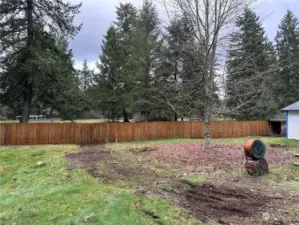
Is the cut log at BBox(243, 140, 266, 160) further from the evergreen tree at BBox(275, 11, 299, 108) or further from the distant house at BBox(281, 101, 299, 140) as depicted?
the evergreen tree at BBox(275, 11, 299, 108)

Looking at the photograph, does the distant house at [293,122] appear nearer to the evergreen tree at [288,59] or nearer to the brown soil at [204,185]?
the brown soil at [204,185]

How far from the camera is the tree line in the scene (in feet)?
36.7

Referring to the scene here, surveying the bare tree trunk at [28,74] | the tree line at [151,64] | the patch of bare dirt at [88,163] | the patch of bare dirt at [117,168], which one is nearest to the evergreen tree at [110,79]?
the tree line at [151,64]

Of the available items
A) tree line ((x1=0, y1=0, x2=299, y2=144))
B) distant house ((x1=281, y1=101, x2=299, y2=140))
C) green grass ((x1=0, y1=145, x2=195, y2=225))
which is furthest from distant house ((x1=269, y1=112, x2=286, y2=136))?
green grass ((x1=0, y1=145, x2=195, y2=225))

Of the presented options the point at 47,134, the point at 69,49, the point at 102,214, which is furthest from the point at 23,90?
the point at 69,49

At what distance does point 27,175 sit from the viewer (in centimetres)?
771

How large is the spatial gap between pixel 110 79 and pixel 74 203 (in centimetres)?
1988

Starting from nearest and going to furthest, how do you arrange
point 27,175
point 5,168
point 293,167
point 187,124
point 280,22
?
point 27,175 < point 293,167 < point 5,168 < point 187,124 < point 280,22

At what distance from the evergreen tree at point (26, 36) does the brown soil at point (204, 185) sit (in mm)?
8206

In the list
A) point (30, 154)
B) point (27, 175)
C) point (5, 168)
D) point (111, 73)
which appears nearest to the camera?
point (27, 175)

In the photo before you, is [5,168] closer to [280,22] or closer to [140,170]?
[140,170]

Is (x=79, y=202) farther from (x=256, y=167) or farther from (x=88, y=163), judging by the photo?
(x=256, y=167)

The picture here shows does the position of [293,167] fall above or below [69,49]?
below

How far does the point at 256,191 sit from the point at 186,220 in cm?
243
